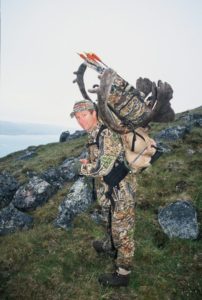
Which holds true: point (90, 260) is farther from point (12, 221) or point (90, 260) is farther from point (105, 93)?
point (105, 93)

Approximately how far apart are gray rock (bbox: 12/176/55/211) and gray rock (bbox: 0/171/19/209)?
3.72 feet

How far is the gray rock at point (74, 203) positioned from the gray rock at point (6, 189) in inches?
153

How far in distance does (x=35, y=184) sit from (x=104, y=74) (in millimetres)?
9569

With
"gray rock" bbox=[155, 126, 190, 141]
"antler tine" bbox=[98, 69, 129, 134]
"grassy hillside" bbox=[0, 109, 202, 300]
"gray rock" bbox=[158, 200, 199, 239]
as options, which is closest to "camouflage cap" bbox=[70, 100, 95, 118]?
"antler tine" bbox=[98, 69, 129, 134]

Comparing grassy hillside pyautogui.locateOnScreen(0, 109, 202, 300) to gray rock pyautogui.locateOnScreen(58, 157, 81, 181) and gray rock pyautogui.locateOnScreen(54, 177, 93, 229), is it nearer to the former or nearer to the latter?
gray rock pyautogui.locateOnScreen(54, 177, 93, 229)

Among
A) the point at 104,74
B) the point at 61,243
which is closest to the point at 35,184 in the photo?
the point at 61,243

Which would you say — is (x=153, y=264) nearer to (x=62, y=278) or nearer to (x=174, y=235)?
(x=174, y=235)

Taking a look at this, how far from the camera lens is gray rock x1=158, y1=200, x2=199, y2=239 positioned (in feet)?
31.9

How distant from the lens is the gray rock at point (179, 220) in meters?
9.72

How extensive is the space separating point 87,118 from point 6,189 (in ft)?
31.3

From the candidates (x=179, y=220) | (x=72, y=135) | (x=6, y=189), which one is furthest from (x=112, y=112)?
(x=72, y=135)

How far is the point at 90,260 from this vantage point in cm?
873

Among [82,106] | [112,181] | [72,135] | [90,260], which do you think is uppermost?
[72,135]

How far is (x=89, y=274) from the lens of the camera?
809 centimetres
